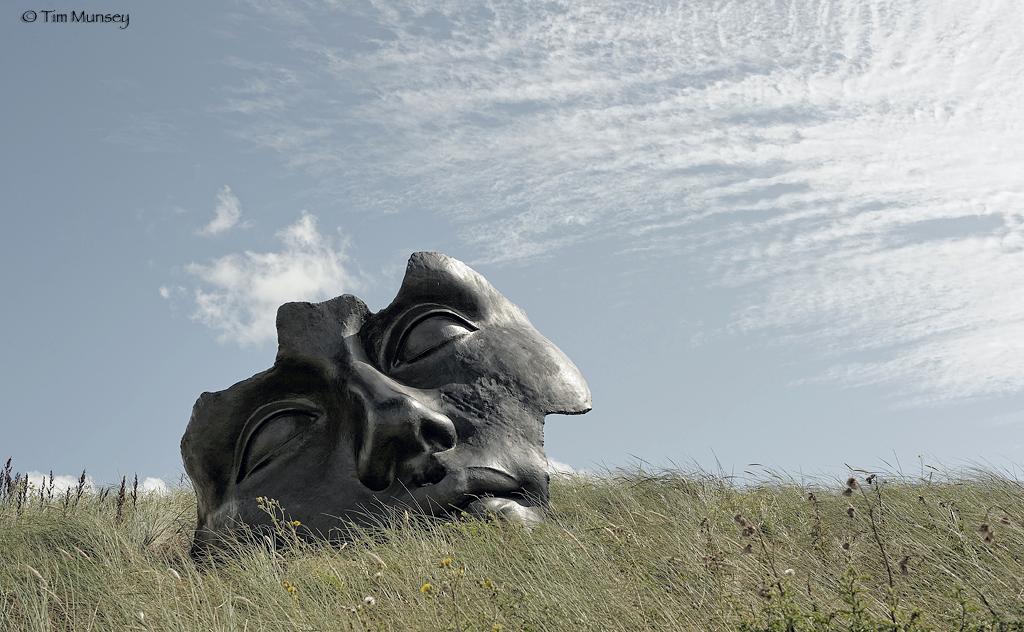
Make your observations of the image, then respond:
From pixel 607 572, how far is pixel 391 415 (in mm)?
2000

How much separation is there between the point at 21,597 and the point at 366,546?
1.84 metres

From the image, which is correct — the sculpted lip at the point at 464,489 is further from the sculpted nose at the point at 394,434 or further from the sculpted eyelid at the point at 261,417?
the sculpted eyelid at the point at 261,417

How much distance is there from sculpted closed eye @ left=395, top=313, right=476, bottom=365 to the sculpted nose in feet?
1.50

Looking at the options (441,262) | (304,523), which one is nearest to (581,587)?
(304,523)

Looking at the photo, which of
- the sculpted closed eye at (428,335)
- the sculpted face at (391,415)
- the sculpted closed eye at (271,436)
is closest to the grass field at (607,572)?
the sculpted face at (391,415)

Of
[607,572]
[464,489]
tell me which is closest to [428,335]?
[464,489]

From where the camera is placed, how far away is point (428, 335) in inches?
258

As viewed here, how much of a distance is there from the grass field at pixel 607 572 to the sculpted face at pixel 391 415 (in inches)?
11.4

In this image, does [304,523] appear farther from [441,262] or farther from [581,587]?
[581,587]

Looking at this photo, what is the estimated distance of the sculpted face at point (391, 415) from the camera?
596 centimetres

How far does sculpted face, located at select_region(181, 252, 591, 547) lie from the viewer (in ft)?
19.6

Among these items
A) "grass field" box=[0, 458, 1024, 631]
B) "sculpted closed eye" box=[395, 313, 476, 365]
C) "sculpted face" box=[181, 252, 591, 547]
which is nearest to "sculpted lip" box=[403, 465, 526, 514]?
"sculpted face" box=[181, 252, 591, 547]

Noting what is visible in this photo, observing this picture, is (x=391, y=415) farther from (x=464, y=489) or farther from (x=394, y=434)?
(x=464, y=489)

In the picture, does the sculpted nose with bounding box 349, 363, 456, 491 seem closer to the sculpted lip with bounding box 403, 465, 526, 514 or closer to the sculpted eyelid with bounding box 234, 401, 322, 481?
the sculpted lip with bounding box 403, 465, 526, 514
